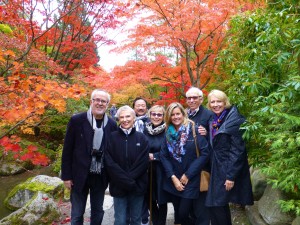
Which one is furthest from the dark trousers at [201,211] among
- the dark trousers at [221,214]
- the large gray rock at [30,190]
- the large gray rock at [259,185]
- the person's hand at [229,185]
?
the large gray rock at [30,190]

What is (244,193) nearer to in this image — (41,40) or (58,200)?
(58,200)

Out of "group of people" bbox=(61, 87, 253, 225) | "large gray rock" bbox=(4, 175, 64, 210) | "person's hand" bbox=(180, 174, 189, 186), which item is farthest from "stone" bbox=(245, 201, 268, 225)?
"large gray rock" bbox=(4, 175, 64, 210)

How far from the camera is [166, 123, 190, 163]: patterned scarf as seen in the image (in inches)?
119

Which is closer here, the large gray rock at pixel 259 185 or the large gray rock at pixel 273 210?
the large gray rock at pixel 273 210

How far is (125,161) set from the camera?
2953 mm

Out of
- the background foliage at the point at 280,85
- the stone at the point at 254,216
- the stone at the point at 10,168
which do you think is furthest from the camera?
the stone at the point at 10,168

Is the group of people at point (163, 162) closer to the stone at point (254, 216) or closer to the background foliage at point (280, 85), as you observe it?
the background foliage at point (280, 85)

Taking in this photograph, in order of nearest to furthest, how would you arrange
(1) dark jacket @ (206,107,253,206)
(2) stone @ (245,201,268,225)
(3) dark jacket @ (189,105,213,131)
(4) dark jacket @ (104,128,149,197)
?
1. (1) dark jacket @ (206,107,253,206)
2. (4) dark jacket @ (104,128,149,197)
3. (3) dark jacket @ (189,105,213,131)
4. (2) stone @ (245,201,268,225)

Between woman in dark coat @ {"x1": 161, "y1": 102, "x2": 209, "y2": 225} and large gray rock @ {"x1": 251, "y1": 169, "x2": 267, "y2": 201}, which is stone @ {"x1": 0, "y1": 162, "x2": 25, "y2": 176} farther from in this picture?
large gray rock @ {"x1": 251, "y1": 169, "x2": 267, "y2": 201}

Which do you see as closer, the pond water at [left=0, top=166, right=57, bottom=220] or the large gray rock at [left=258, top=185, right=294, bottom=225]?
the large gray rock at [left=258, top=185, right=294, bottom=225]

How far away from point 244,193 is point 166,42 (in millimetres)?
6841

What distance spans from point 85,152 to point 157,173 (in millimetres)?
916

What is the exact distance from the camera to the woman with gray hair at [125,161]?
2898 mm

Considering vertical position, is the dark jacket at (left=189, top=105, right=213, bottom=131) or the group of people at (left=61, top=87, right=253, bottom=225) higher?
the dark jacket at (left=189, top=105, right=213, bottom=131)
